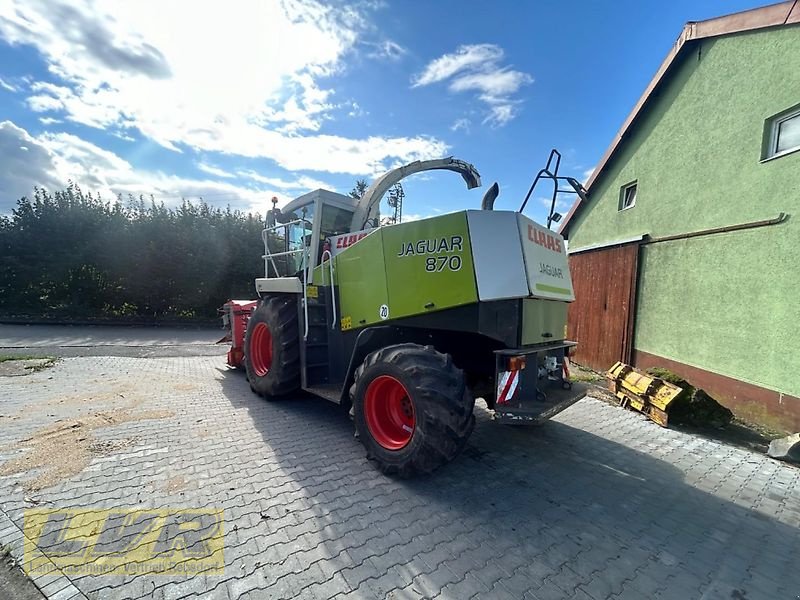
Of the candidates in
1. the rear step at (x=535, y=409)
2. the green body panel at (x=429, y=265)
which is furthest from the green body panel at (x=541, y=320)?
the green body panel at (x=429, y=265)

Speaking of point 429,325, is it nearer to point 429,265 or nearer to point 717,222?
point 429,265

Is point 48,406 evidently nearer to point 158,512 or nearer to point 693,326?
point 158,512

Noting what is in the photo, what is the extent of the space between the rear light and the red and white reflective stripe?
36mm

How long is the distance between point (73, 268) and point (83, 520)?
49.9 feet

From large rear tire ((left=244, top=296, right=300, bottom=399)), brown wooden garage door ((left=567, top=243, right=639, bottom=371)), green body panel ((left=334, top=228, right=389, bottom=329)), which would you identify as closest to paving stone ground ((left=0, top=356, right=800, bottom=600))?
large rear tire ((left=244, top=296, right=300, bottom=399))

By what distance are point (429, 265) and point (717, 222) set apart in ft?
16.6

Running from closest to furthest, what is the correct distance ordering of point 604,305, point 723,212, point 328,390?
point 328,390, point 723,212, point 604,305

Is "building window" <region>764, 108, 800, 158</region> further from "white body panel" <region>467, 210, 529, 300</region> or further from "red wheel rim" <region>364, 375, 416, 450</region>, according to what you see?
"red wheel rim" <region>364, 375, 416, 450</region>

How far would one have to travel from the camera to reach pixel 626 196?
8.00m

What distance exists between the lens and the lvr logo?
136 inches

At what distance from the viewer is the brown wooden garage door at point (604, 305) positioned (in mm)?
7180

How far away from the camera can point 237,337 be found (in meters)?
6.75

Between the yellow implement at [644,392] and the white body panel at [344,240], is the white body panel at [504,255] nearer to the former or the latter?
the white body panel at [344,240]

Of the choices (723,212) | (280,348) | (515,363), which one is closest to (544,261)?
(515,363)
